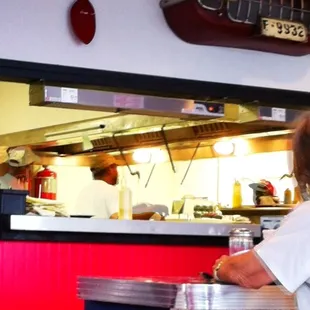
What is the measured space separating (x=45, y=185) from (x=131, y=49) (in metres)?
3.57

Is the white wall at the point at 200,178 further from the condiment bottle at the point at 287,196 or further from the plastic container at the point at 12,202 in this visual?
the plastic container at the point at 12,202

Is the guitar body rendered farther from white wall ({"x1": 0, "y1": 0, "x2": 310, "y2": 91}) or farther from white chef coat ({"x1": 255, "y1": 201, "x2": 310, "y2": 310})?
white chef coat ({"x1": 255, "y1": 201, "x2": 310, "y2": 310})

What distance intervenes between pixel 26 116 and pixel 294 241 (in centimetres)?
523

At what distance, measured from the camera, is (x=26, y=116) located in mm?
7281

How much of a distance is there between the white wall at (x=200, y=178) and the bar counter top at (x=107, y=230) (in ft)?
8.65

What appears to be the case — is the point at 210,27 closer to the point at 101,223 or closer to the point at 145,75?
the point at 145,75

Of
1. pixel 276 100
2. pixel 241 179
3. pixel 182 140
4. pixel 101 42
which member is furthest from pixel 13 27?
pixel 241 179

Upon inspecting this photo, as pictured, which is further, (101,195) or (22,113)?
(22,113)

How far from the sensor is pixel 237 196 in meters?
7.55

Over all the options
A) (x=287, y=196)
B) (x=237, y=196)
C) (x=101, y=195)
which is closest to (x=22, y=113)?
(x=101, y=195)

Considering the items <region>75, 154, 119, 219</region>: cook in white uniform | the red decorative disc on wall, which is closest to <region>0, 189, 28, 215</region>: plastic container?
the red decorative disc on wall

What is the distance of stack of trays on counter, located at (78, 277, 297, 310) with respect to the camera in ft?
8.36

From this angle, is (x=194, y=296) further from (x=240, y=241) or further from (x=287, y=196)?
(x=287, y=196)

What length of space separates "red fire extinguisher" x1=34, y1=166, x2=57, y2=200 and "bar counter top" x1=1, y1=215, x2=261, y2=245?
316 cm
